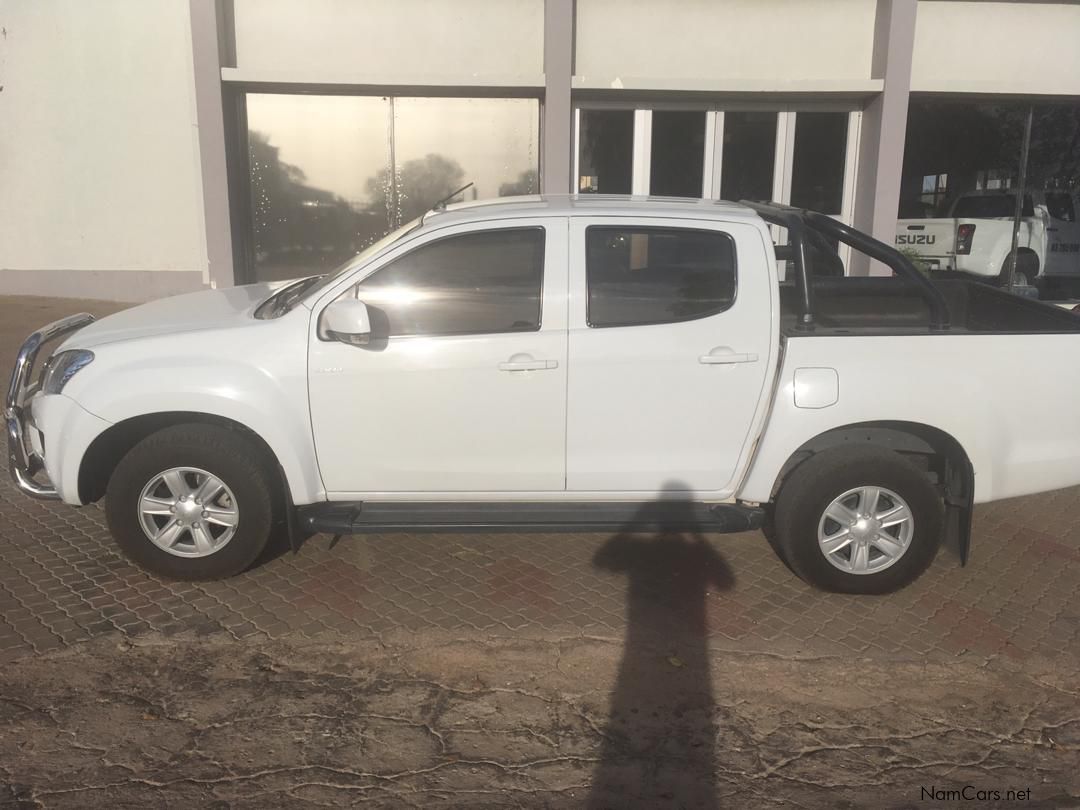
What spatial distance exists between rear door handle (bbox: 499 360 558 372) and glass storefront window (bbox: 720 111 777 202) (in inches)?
331

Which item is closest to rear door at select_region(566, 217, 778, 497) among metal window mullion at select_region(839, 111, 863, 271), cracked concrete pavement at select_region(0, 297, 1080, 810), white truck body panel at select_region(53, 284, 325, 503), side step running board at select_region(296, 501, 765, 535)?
side step running board at select_region(296, 501, 765, 535)

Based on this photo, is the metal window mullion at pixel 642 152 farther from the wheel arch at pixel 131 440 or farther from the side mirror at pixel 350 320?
the wheel arch at pixel 131 440

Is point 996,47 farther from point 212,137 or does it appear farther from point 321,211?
point 212,137

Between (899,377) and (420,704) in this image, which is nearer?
(420,704)

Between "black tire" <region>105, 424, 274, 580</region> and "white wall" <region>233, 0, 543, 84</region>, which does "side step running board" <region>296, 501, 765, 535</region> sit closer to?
"black tire" <region>105, 424, 274, 580</region>

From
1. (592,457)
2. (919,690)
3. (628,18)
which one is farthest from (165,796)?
(628,18)

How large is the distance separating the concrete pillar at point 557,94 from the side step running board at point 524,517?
25.0 feet

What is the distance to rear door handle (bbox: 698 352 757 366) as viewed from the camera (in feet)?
14.7

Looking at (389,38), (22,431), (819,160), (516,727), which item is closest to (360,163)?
(389,38)

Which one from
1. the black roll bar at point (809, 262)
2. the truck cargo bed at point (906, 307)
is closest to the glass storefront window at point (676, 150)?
the truck cargo bed at point (906, 307)

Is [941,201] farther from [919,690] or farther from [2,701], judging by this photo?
[2,701]

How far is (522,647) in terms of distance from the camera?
422 centimetres

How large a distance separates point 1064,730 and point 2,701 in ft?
13.6

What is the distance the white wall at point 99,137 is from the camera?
12969 mm
